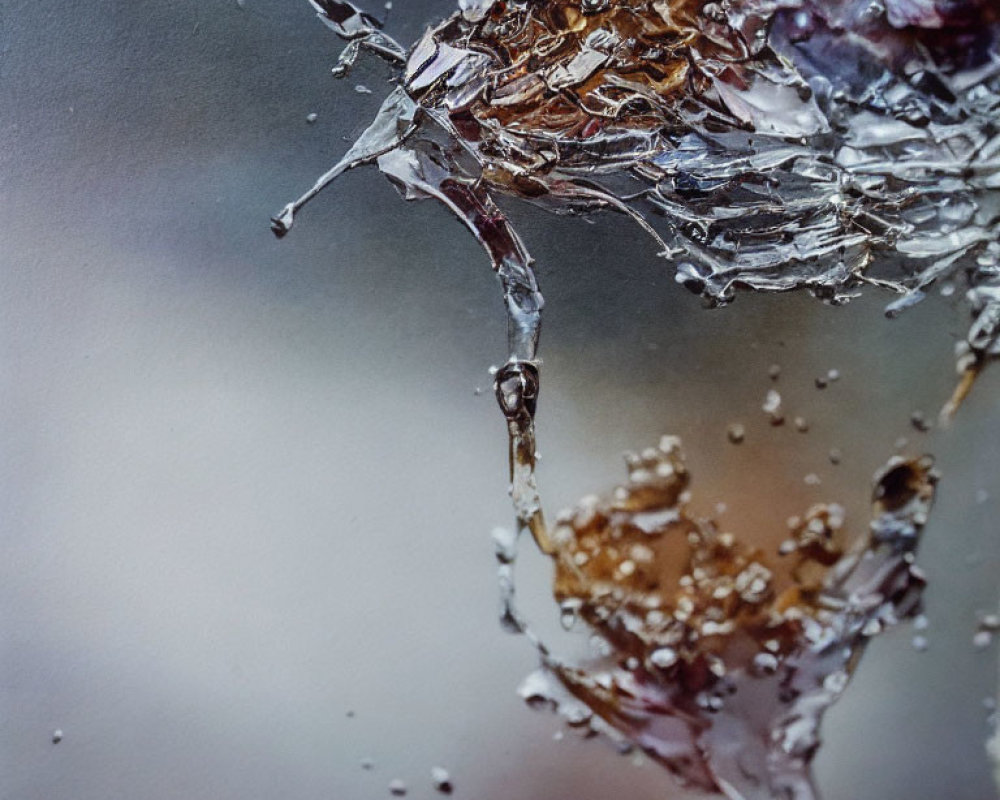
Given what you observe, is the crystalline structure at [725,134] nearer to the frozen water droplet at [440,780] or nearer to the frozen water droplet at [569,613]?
the frozen water droplet at [569,613]

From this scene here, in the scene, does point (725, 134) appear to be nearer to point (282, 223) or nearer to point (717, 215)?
point (717, 215)

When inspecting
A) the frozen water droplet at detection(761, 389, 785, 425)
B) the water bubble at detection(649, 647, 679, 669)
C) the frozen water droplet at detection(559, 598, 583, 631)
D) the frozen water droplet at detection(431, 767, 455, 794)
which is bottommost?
the frozen water droplet at detection(431, 767, 455, 794)

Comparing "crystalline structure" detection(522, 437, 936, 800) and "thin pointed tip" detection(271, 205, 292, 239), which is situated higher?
"thin pointed tip" detection(271, 205, 292, 239)

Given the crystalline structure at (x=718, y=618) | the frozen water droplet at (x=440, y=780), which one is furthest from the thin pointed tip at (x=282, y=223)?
the frozen water droplet at (x=440, y=780)

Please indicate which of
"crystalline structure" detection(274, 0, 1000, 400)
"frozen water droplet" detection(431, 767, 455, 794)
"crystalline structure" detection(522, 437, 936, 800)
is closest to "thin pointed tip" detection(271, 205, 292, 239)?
"crystalline structure" detection(274, 0, 1000, 400)

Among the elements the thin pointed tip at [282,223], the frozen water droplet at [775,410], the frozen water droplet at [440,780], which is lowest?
the frozen water droplet at [440,780]

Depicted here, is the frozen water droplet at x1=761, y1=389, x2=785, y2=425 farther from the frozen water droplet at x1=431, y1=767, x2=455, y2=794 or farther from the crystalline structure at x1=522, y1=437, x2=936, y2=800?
the frozen water droplet at x1=431, y1=767, x2=455, y2=794

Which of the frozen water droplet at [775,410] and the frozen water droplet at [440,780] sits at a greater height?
the frozen water droplet at [775,410]

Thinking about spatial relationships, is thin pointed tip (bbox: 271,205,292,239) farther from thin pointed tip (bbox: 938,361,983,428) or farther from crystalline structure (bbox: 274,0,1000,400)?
thin pointed tip (bbox: 938,361,983,428)
